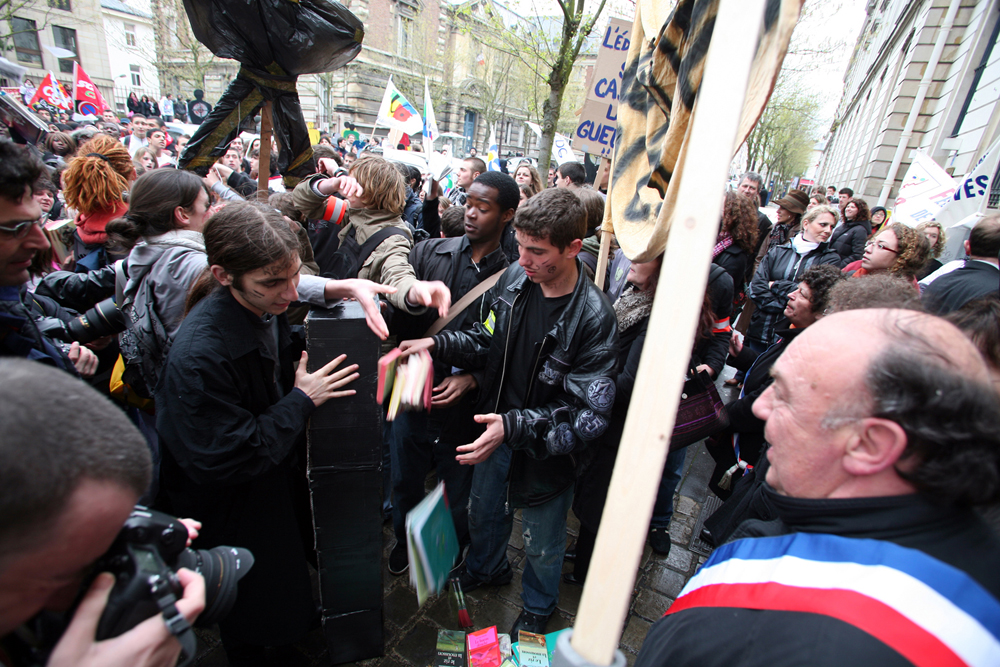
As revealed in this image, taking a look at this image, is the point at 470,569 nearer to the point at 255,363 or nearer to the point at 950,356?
the point at 255,363

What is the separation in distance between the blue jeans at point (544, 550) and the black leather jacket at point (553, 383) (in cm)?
11

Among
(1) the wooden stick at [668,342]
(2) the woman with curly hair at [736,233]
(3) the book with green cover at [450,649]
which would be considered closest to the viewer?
(1) the wooden stick at [668,342]

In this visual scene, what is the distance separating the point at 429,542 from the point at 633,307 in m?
1.67

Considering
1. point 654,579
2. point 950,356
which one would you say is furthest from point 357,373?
point 654,579

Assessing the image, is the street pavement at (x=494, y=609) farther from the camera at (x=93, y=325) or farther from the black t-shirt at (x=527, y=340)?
the camera at (x=93, y=325)

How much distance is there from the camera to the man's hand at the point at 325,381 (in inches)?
73.6

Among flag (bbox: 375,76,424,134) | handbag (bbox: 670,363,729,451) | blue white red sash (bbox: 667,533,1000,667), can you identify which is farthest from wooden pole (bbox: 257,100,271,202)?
flag (bbox: 375,76,424,134)

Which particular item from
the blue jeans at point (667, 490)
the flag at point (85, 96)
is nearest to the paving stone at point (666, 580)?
the blue jeans at point (667, 490)

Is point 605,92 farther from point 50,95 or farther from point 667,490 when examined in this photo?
point 50,95

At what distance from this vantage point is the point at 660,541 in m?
3.31

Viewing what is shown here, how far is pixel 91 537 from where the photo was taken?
793 mm

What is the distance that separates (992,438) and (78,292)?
381 centimetres

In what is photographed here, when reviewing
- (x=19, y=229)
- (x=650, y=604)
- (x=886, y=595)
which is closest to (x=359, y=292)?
(x=19, y=229)

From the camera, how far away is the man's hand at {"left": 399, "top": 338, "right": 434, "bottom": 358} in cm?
235
